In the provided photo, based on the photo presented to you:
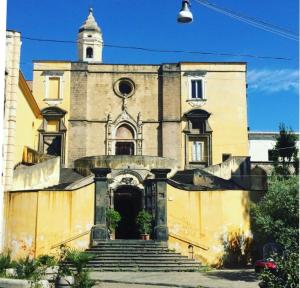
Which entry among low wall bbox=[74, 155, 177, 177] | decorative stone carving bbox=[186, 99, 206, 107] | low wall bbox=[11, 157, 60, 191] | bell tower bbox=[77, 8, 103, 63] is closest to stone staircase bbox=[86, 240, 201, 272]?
low wall bbox=[11, 157, 60, 191]

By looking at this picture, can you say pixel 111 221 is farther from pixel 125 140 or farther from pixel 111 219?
pixel 125 140

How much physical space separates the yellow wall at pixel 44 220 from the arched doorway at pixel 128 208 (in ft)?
11.6

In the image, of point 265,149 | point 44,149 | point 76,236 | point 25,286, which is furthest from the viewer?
point 265,149

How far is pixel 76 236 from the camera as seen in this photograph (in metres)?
20.7

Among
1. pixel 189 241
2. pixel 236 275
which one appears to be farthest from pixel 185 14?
pixel 189 241

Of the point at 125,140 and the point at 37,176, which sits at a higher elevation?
the point at 125,140

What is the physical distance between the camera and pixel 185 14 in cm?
1094

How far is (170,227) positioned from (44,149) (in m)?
16.4

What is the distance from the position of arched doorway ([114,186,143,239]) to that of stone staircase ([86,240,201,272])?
334 cm

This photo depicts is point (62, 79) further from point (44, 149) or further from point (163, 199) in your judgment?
point (163, 199)

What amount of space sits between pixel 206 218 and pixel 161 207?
201 cm

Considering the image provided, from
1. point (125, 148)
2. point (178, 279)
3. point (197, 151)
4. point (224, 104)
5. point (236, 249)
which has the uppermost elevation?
point (224, 104)

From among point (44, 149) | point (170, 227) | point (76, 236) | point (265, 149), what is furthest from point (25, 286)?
point (265, 149)

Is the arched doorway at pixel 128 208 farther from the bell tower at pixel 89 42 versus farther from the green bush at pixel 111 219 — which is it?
the bell tower at pixel 89 42
